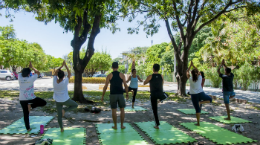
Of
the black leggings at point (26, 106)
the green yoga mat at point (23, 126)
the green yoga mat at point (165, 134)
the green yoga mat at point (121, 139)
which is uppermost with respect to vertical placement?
the black leggings at point (26, 106)

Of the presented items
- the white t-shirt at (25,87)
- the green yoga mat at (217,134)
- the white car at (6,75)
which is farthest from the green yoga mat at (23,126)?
the white car at (6,75)

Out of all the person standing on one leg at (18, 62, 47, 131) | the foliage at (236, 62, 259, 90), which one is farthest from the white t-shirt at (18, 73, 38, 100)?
the foliage at (236, 62, 259, 90)

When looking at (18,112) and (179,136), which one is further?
(18,112)

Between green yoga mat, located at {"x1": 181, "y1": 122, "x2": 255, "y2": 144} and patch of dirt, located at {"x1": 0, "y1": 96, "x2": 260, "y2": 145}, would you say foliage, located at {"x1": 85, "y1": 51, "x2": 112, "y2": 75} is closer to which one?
patch of dirt, located at {"x1": 0, "y1": 96, "x2": 260, "y2": 145}

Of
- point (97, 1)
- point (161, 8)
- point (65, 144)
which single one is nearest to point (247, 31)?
point (161, 8)

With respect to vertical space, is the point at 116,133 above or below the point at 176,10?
below

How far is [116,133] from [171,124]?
6.77 ft

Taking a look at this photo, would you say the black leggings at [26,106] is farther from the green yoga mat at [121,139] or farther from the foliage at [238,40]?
the foliage at [238,40]

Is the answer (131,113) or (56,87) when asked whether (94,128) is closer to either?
(56,87)

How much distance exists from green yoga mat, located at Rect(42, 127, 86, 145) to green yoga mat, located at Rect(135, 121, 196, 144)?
1.73 meters

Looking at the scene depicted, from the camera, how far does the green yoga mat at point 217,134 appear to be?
188 inches

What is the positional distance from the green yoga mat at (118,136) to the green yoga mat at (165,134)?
34 cm

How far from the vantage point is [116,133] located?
5.16 m

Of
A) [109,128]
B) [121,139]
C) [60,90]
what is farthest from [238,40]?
[60,90]
